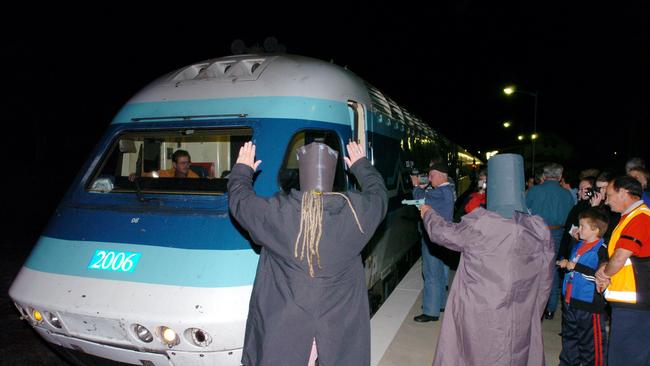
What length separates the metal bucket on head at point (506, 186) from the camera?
9.43 ft

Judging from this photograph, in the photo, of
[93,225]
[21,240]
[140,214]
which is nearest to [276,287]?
[140,214]

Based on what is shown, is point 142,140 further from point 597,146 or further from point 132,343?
point 597,146

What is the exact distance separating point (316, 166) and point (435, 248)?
349 centimetres

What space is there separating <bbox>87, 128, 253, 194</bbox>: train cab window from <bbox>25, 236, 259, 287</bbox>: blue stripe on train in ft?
2.29

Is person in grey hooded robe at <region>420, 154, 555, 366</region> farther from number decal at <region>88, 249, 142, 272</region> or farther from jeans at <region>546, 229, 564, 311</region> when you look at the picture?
jeans at <region>546, 229, 564, 311</region>

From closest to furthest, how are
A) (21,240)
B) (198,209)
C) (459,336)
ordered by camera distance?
(459,336)
(198,209)
(21,240)

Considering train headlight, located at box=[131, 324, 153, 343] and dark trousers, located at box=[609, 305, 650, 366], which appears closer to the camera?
train headlight, located at box=[131, 324, 153, 343]

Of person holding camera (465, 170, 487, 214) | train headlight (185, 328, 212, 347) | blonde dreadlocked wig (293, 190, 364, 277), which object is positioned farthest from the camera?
person holding camera (465, 170, 487, 214)

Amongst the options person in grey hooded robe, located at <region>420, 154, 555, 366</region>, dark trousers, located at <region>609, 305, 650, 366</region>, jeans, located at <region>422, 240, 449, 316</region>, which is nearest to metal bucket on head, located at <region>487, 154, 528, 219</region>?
person in grey hooded robe, located at <region>420, 154, 555, 366</region>

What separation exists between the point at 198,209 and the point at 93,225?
3.02ft

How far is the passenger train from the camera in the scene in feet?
10.2

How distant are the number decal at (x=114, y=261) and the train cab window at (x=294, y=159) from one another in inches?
52.1

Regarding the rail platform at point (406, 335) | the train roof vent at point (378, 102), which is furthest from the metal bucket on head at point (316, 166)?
the train roof vent at point (378, 102)

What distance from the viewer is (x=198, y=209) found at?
3744 mm
